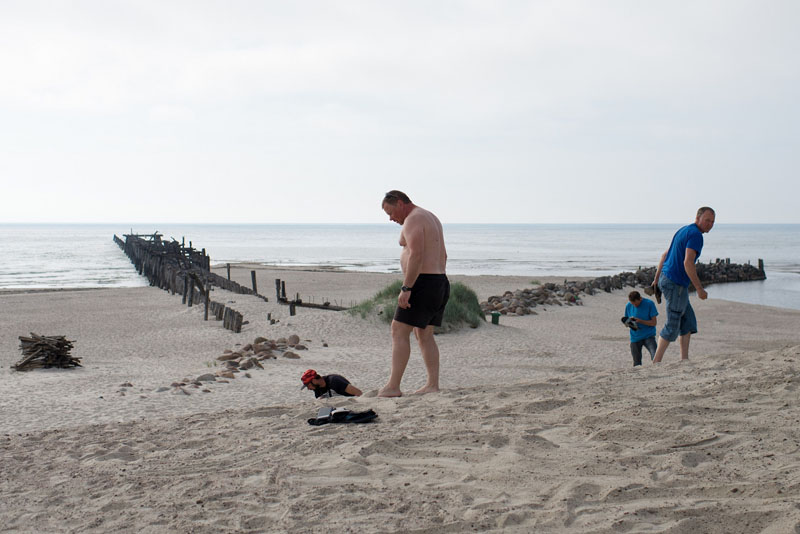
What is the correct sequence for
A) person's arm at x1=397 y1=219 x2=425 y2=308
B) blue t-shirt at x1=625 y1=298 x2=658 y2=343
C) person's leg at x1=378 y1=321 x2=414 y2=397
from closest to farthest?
person's arm at x1=397 y1=219 x2=425 y2=308 < person's leg at x1=378 y1=321 x2=414 y2=397 < blue t-shirt at x1=625 y1=298 x2=658 y2=343

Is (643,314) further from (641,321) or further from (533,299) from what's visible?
(533,299)

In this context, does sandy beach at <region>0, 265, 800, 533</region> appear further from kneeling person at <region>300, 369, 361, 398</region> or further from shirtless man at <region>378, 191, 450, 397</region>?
kneeling person at <region>300, 369, 361, 398</region>

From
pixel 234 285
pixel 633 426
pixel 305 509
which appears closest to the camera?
pixel 305 509

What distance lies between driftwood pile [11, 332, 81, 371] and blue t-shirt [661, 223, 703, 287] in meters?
7.42

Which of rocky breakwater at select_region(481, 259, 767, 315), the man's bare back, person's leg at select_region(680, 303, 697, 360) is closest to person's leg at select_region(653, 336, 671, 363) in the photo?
person's leg at select_region(680, 303, 697, 360)

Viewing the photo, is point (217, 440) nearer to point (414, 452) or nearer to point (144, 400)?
point (414, 452)

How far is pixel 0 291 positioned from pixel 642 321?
1079 inches

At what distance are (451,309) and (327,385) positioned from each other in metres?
6.76

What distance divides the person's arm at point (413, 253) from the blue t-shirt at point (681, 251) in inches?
112

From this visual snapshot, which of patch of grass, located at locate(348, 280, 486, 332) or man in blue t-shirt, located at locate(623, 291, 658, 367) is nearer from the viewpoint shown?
man in blue t-shirt, located at locate(623, 291, 658, 367)

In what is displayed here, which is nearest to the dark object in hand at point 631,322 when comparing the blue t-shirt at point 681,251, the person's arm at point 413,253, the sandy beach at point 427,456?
the blue t-shirt at point 681,251

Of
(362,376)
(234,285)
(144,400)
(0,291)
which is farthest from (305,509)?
(0,291)

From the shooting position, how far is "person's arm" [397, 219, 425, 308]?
525cm

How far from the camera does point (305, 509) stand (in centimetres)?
318
